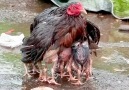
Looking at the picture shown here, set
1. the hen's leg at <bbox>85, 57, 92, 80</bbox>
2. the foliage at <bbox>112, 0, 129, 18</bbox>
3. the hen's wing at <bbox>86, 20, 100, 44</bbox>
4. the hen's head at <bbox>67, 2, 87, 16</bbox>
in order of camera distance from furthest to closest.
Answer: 1. the foliage at <bbox>112, 0, 129, 18</bbox>
2. the hen's wing at <bbox>86, 20, 100, 44</bbox>
3. the hen's leg at <bbox>85, 57, 92, 80</bbox>
4. the hen's head at <bbox>67, 2, 87, 16</bbox>

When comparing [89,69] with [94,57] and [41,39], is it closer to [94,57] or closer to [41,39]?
[41,39]

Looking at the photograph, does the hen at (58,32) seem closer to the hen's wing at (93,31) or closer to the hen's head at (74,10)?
the hen's head at (74,10)

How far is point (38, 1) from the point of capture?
9.98 m

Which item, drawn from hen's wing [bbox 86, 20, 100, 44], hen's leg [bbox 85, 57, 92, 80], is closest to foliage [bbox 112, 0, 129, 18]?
hen's wing [bbox 86, 20, 100, 44]

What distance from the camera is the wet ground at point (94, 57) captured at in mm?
5785

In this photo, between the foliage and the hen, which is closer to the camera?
the hen

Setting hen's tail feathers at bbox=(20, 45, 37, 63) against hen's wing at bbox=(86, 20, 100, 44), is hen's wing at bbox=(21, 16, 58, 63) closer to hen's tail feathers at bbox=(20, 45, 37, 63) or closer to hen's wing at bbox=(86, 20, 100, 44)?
hen's tail feathers at bbox=(20, 45, 37, 63)

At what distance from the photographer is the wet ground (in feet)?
19.0

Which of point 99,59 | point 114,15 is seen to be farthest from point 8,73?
point 114,15

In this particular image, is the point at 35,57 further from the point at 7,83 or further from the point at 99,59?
the point at 99,59

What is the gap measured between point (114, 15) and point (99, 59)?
247 cm

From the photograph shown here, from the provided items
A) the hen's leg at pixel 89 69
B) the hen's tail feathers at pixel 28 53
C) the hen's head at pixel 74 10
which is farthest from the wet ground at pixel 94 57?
the hen's head at pixel 74 10

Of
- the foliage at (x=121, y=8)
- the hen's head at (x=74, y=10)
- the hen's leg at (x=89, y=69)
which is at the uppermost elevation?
the foliage at (x=121, y=8)

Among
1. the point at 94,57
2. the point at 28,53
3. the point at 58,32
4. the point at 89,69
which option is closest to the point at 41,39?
the point at 58,32
